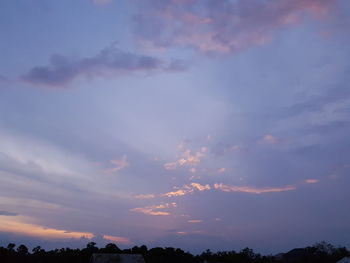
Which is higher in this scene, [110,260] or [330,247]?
[330,247]

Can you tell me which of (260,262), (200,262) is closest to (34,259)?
(200,262)

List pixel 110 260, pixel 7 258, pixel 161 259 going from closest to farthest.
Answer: pixel 110 260
pixel 7 258
pixel 161 259

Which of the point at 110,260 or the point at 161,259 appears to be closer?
the point at 110,260

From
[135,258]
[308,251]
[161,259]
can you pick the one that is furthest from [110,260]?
[308,251]

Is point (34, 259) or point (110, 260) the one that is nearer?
point (110, 260)

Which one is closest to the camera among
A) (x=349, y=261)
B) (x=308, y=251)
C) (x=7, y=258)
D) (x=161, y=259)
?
(x=349, y=261)

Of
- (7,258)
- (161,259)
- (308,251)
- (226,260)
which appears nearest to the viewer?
(7,258)

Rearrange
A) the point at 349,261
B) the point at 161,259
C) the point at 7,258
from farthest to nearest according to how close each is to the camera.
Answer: the point at 161,259, the point at 7,258, the point at 349,261

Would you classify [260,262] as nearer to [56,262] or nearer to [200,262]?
[200,262]

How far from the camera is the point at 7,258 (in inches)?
2813

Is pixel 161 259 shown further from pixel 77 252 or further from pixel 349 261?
pixel 349 261

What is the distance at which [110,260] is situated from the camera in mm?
53344

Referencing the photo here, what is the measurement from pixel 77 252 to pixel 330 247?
202 ft

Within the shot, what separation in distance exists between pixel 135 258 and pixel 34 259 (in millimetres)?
40913
